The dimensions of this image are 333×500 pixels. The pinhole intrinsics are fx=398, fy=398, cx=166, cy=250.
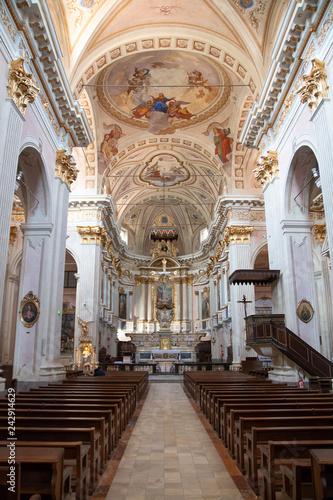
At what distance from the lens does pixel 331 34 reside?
8422 mm

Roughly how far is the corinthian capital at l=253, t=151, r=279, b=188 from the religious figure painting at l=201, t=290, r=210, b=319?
18.1 metres

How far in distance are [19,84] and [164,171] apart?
1832 centimetres

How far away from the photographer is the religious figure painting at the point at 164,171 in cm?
2516

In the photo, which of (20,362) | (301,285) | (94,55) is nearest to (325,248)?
(301,285)

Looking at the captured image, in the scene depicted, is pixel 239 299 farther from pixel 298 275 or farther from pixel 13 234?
pixel 13 234

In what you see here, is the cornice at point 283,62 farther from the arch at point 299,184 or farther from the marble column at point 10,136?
the marble column at point 10,136

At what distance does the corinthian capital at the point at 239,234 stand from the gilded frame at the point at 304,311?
955cm

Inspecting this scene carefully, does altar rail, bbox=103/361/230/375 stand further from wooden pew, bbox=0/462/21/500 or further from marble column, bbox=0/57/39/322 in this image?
wooden pew, bbox=0/462/21/500

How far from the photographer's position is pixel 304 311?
11.5 m

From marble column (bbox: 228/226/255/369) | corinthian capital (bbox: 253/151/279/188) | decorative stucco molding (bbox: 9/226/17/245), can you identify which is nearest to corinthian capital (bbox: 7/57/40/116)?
corinthian capital (bbox: 253/151/279/188)

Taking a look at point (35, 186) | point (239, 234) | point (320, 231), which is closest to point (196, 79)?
point (239, 234)

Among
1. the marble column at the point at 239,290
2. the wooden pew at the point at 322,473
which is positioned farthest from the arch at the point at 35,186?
the wooden pew at the point at 322,473

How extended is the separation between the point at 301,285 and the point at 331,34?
654 centimetres

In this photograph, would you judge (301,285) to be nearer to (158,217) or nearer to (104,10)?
(104,10)
